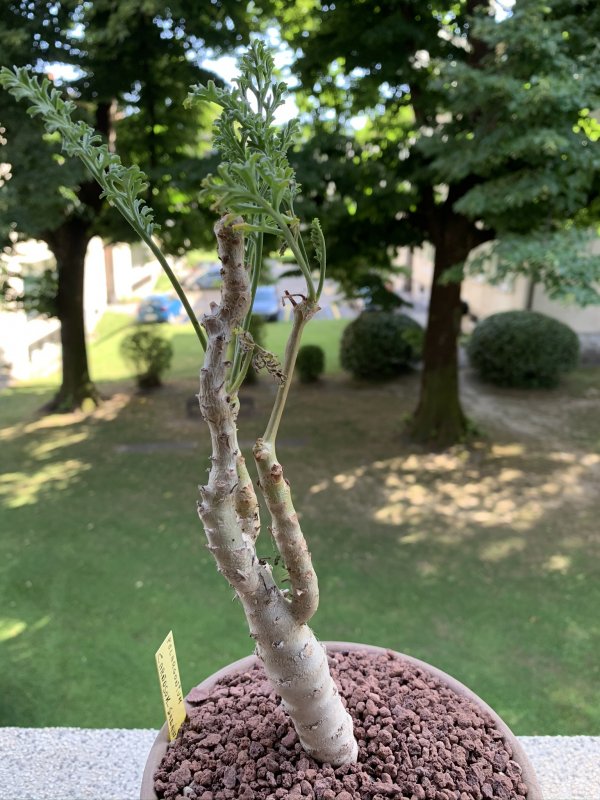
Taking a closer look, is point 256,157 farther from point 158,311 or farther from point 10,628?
point 158,311

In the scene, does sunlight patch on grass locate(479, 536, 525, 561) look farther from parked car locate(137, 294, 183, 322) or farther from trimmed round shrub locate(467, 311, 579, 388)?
parked car locate(137, 294, 183, 322)

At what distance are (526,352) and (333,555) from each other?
585 centimetres

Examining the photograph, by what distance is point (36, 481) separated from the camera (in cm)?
622

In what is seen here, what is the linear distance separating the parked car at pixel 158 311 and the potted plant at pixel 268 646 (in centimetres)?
1367

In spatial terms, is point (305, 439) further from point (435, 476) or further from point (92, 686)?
point (92, 686)

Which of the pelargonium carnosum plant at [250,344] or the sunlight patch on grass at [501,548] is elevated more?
the pelargonium carnosum plant at [250,344]

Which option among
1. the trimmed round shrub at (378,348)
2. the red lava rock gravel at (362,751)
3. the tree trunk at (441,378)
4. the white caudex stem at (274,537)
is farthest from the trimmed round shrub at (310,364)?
the white caudex stem at (274,537)

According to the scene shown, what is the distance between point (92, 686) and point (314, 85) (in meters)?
5.75

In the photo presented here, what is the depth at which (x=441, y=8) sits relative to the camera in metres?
5.46

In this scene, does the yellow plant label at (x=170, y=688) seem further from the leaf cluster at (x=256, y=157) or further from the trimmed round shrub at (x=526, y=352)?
the trimmed round shrub at (x=526, y=352)

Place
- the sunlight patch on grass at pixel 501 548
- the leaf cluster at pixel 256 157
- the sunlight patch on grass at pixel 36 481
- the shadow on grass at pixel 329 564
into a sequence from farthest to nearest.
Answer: the sunlight patch on grass at pixel 36 481, the sunlight patch on grass at pixel 501 548, the shadow on grass at pixel 329 564, the leaf cluster at pixel 256 157

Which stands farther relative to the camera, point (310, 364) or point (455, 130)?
point (310, 364)

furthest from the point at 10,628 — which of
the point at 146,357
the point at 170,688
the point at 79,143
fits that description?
the point at 146,357

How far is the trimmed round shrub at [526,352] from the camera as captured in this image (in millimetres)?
9312
